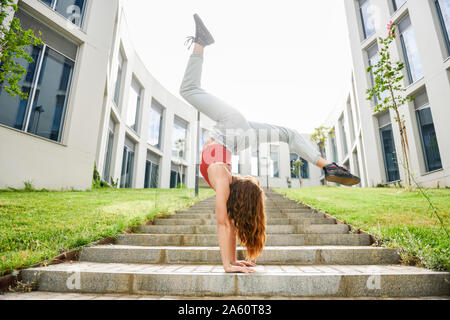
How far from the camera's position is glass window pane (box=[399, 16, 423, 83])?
1009 cm

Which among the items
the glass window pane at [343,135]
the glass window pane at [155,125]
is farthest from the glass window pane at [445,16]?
the glass window pane at [155,125]

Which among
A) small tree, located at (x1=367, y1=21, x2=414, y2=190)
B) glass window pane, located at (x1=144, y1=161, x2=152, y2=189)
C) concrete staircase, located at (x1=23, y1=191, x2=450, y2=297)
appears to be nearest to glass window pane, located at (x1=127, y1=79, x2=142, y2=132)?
glass window pane, located at (x1=144, y1=161, x2=152, y2=189)

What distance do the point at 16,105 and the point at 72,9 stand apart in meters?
3.71

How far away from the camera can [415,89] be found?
981 centimetres

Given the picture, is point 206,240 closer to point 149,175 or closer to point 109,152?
point 109,152

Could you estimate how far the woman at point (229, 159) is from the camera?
5.94 ft

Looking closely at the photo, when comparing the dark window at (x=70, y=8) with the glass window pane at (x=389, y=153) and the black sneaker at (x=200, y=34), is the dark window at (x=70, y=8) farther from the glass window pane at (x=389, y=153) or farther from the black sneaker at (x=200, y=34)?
the glass window pane at (x=389, y=153)

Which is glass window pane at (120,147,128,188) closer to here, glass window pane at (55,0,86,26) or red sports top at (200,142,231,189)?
glass window pane at (55,0,86,26)

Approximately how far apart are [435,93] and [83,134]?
11791 millimetres

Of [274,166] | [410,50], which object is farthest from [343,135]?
[410,50]

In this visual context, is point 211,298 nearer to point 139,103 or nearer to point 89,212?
point 89,212

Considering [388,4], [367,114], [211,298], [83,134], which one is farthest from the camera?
[367,114]
